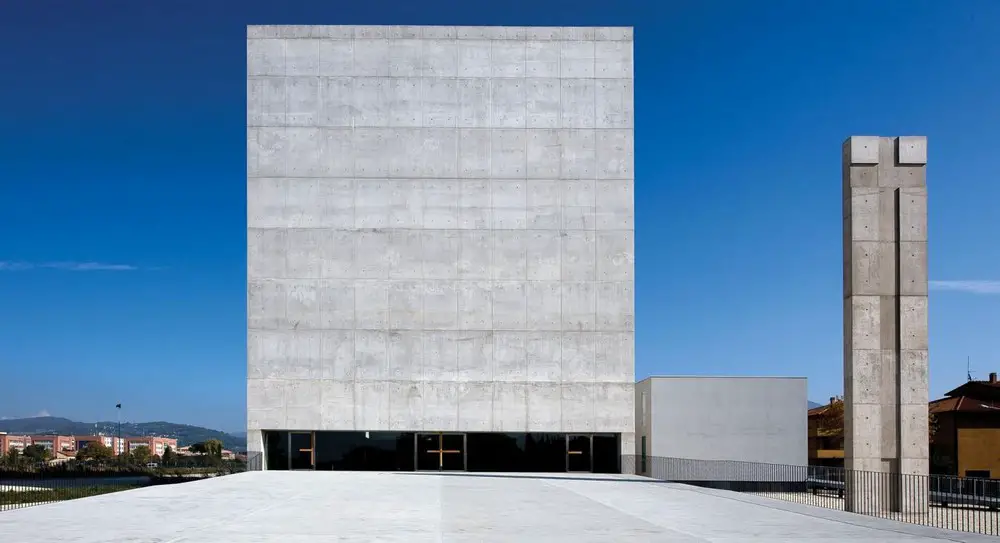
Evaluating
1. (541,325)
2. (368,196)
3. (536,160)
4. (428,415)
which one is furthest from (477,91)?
(428,415)

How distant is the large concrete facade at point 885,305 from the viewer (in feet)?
93.1

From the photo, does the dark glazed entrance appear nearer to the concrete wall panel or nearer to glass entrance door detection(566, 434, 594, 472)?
glass entrance door detection(566, 434, 594, 472)

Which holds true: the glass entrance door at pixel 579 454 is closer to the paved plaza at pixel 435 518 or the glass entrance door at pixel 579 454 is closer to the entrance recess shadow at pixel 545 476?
the entrance recess shadow at pixel 545 476

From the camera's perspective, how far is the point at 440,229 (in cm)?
4622

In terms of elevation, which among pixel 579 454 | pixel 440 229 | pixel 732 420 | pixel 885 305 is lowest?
pixel 579 454

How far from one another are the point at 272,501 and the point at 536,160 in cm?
2620

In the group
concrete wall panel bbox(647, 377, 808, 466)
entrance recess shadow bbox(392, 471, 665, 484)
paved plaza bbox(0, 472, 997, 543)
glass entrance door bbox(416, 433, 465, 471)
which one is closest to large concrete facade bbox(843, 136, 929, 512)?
paved plaza bbox(0, 472, 997, 543)

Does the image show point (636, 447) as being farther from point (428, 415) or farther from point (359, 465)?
point (359, 465)

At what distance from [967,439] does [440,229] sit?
4355 cm

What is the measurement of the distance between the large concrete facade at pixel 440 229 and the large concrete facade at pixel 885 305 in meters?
17.5

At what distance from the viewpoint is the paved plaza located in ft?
51.8

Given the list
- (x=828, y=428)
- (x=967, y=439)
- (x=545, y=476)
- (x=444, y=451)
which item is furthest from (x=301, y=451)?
(x=828, y=428)

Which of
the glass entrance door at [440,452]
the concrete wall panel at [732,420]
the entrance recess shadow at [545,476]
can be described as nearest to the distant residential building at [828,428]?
the concrete wall panel at [732,420]

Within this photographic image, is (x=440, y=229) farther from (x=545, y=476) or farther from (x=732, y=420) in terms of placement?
(x=732, y=420)
